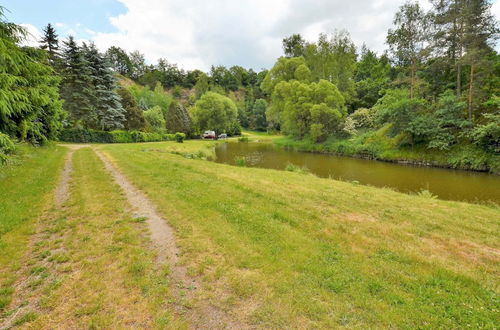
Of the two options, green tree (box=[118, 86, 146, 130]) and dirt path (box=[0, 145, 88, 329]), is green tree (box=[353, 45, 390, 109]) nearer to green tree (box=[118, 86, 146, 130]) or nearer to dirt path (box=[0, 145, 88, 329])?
green tree (box=[118, 86, 146, 130])

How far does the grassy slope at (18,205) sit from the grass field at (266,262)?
39 mm

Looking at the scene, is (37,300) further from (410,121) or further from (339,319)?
(410,121)

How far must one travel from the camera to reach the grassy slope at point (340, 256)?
2.69 m

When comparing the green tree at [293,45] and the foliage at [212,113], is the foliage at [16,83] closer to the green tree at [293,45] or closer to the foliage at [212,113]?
the foliage at [212,113]

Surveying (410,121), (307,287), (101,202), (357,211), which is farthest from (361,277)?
(410,121)

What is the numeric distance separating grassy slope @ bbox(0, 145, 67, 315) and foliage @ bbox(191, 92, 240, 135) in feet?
120

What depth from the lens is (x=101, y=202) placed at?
6.44m

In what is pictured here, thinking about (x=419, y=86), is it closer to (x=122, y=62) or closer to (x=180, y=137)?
(x=180, y=137)

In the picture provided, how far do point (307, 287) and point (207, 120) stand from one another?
47054 millimetres

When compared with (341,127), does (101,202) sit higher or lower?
lower

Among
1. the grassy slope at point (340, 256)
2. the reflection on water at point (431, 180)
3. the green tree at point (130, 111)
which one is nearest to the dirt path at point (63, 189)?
the grassy slope at point (340, 256)

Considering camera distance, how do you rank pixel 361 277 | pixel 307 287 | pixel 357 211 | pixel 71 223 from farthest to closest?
1. pixel 357 211
2. pixel 71 223
3. pixel 361 277
4. pixel 307 287

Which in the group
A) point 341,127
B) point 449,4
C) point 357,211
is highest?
point 449,4

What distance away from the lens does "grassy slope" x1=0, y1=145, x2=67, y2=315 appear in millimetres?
3554
